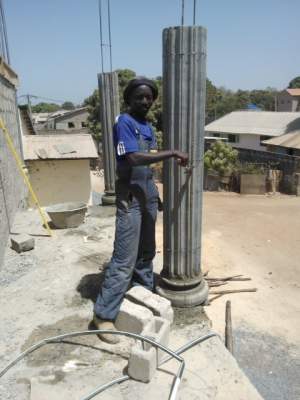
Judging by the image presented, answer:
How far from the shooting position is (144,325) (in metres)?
2.72

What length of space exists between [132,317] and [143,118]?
1579 mm

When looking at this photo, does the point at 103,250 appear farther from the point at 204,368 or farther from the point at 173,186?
the point at 204,368

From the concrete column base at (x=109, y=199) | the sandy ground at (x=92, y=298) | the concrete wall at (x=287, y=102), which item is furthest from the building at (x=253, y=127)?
the concrete wall at (x=287, y=102)

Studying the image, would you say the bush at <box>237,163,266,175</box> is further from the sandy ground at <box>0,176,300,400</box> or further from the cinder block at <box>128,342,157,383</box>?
the cinder block at <box>128,342,157,383</box>

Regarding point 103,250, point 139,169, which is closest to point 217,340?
point 139,169

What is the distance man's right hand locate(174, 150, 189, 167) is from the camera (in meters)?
2.85

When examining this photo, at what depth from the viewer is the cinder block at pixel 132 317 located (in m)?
2.75

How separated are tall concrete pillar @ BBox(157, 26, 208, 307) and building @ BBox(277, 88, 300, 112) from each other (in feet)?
145

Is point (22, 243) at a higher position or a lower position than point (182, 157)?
lower

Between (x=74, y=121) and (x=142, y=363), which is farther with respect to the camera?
(x=74, y=121)

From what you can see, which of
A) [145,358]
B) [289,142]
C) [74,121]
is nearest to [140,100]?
[145,358]

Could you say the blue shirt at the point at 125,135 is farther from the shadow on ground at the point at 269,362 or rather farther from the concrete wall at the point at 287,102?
the concrete wall at the point at 287,102

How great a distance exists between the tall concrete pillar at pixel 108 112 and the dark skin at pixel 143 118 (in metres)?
4.06

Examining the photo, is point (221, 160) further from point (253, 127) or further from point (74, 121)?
point (74, 121)
